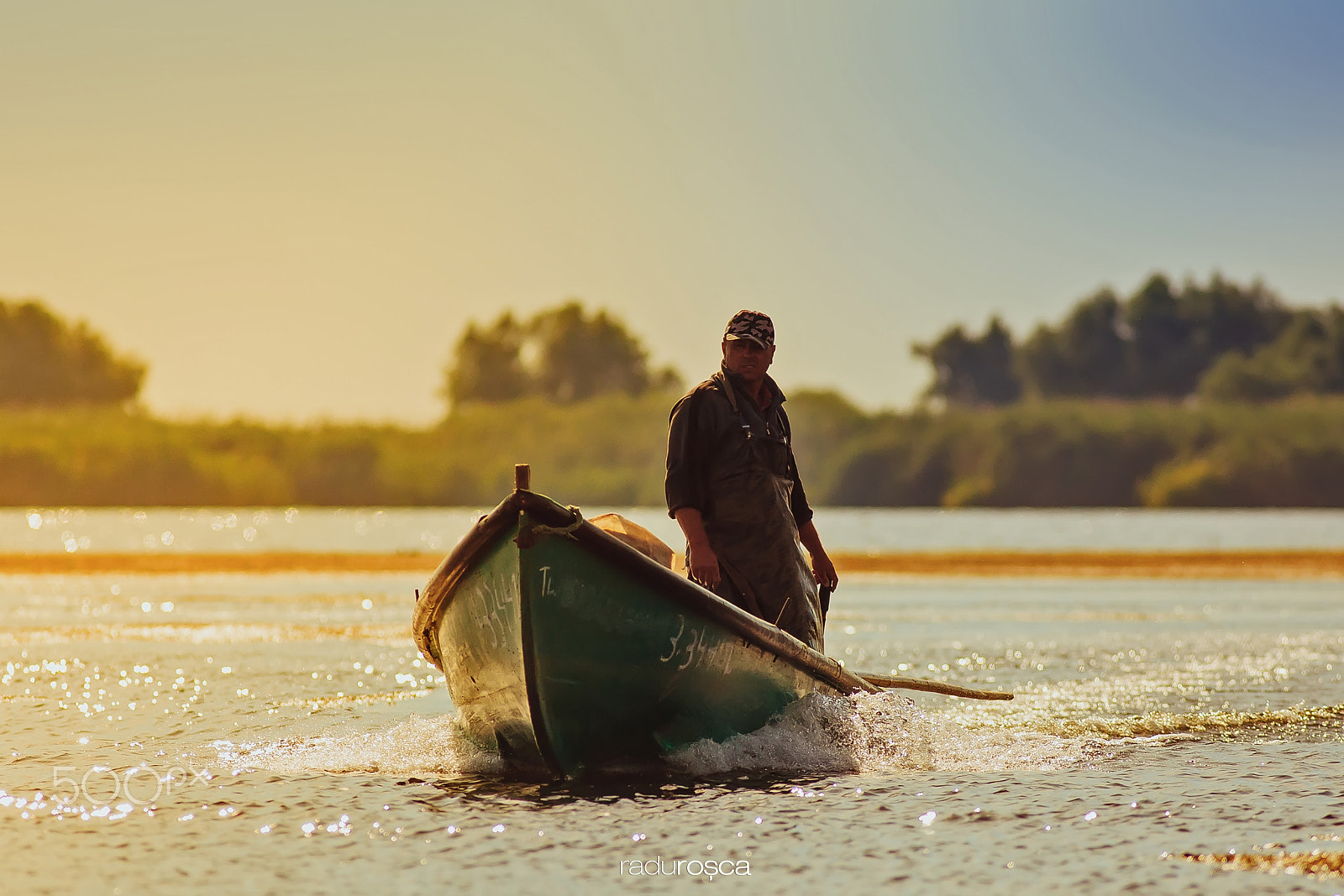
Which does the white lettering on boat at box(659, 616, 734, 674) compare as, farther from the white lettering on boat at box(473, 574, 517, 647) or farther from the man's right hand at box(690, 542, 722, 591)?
the white lettering on boat at box(473, 574, 517, 647)

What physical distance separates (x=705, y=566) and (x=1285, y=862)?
9.71 feet

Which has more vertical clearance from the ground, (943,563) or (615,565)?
(615,565)

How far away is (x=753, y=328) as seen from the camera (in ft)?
25.3

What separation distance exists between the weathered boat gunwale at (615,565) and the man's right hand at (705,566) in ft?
1.42

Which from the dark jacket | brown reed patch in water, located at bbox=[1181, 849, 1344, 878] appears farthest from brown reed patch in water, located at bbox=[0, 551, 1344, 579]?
brown reed patch in water, located at bbox=[1181, 849, 1344, 878]

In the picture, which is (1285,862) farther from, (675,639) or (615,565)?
(615,565)

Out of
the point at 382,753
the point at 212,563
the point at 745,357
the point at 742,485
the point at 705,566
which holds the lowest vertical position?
the point at 382,753

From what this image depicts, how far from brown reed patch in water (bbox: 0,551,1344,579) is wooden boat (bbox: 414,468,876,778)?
69.9ft

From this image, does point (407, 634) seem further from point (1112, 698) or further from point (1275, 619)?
point (1275, 619)

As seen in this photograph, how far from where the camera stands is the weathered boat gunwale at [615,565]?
261 inches

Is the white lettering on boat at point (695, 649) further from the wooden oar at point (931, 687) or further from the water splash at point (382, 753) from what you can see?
the wooden oar at point (931, 687)

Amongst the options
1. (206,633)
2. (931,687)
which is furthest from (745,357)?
(206,633)

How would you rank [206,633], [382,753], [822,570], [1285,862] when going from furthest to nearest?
[206,633], [822,570], [382,753], [1285,862]

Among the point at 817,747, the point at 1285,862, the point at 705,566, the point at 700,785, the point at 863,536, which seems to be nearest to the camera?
the point at 1285,862
